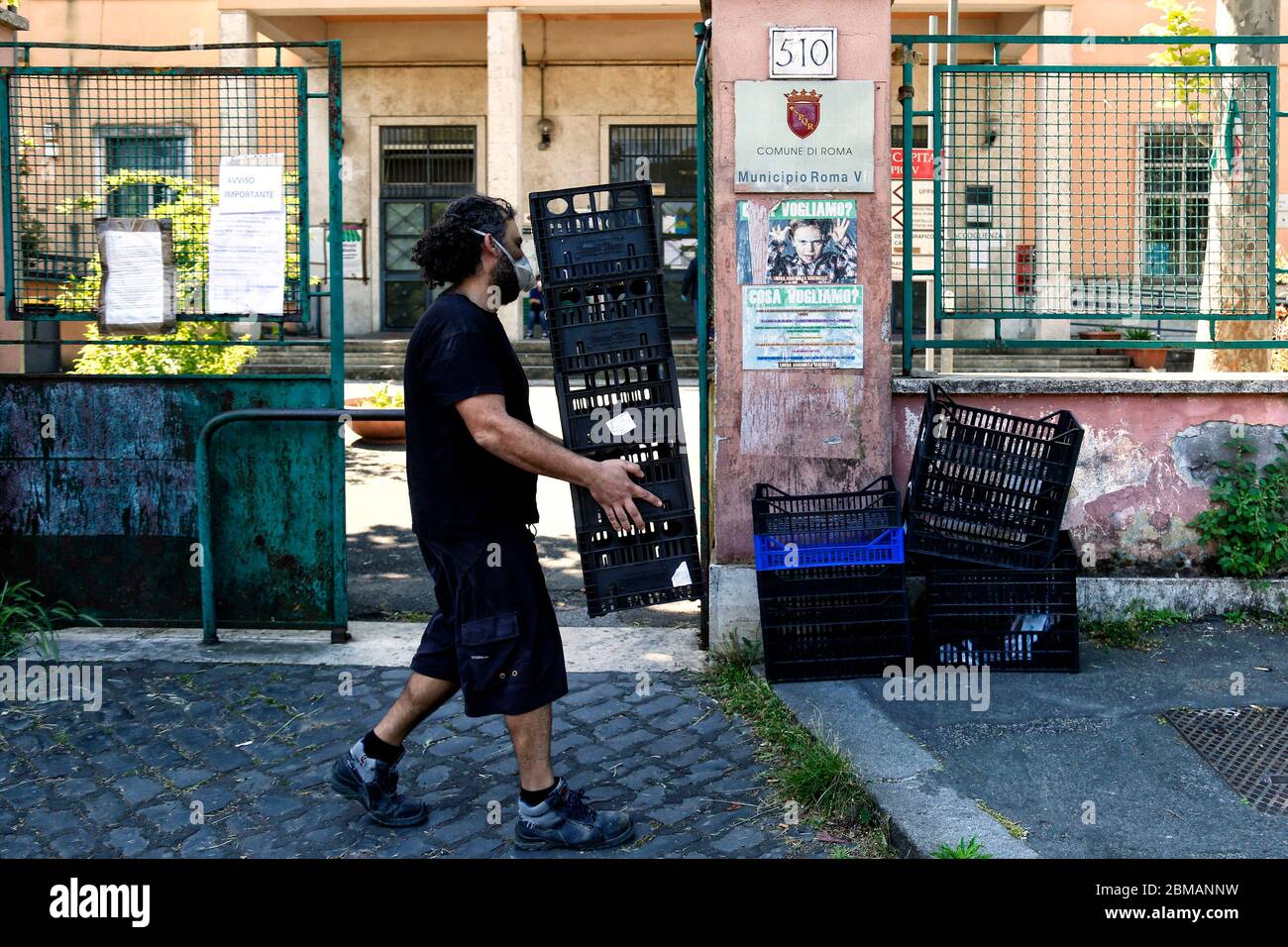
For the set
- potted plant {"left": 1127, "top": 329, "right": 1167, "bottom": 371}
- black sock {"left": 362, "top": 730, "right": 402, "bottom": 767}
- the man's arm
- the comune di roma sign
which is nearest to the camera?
the man's arm

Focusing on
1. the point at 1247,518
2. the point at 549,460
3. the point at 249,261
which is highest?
the point at 249,261

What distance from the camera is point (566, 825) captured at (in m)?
3.94

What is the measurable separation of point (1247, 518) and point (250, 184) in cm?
490

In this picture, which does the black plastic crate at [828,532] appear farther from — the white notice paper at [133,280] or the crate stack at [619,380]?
the white notice paper at [133,280]

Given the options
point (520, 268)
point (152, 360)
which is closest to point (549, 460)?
point (520, 268)

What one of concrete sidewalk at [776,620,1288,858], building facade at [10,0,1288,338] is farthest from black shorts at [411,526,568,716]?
building facade at [10,0,1288,338]

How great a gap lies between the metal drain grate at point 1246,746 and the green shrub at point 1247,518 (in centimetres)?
122

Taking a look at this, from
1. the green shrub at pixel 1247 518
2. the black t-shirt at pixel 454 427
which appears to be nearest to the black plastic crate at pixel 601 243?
the black t-shirt at pixel 454 427

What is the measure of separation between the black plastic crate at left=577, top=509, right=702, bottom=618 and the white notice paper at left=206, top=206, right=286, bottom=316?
2660 mm

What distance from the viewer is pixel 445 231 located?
3.93 metres

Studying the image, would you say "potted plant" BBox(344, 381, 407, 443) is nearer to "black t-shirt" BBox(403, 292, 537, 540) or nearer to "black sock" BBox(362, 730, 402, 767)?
"black sock" BBox(362, 730, 402, 767)

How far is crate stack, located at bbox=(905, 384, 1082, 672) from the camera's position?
5.38m

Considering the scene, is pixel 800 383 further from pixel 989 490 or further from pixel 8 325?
pixel 8 325

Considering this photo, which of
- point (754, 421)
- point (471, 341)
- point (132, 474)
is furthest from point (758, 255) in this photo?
point (132, 474)
